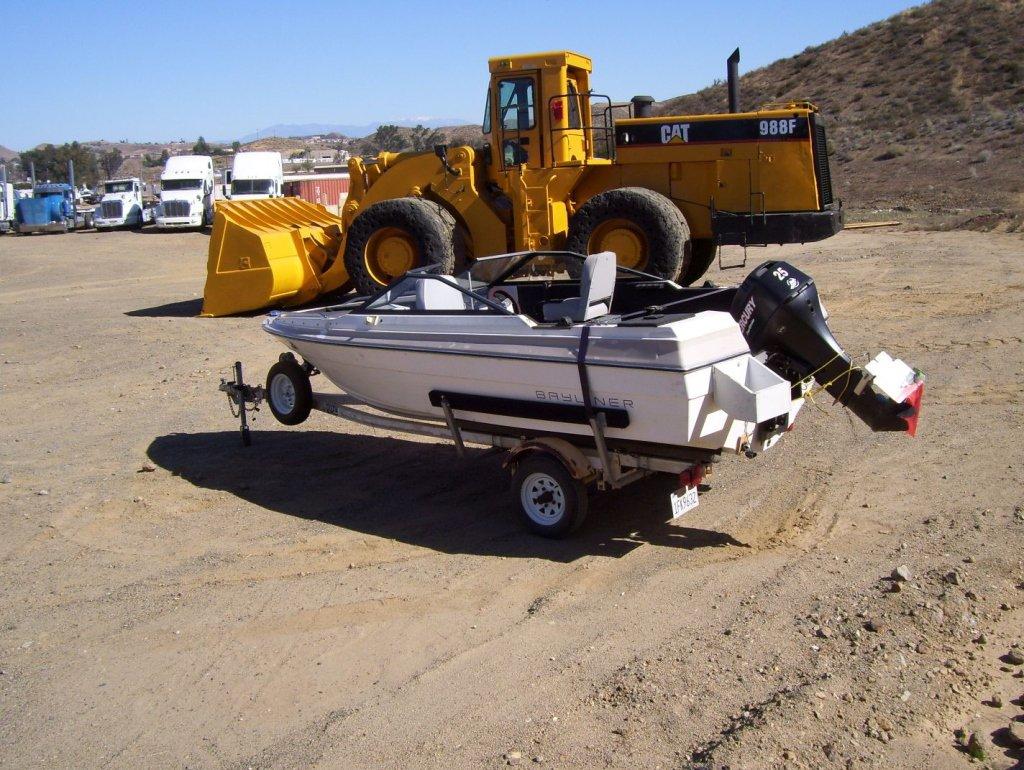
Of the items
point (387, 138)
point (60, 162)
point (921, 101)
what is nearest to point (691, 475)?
point (921, 101)

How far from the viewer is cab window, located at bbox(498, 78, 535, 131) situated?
13781 millimetres

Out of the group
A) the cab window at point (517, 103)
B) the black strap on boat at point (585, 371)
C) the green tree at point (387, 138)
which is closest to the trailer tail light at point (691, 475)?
the black strap on boat at point (585, 371)

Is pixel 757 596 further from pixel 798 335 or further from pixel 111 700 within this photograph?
pixel 111 700

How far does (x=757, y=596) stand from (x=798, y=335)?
5.80 ft

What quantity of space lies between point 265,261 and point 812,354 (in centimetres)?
958

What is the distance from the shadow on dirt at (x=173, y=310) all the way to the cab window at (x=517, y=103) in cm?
568

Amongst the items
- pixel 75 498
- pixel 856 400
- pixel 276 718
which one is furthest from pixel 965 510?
pixel 75 498

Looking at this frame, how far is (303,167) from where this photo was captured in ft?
234

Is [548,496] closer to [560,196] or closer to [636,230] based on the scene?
[636,230]

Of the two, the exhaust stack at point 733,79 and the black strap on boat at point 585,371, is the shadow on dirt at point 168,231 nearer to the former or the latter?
the exhaust stack at point 733,79

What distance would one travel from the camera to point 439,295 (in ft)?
24.6

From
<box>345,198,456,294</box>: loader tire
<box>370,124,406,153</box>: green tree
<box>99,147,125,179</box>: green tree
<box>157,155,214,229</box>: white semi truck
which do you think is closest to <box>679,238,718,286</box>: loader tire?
<box>345,198,456,294</box>: loader tire

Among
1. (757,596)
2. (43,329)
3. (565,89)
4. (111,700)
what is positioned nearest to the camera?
(111,700)

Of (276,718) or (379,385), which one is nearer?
(276,718)
